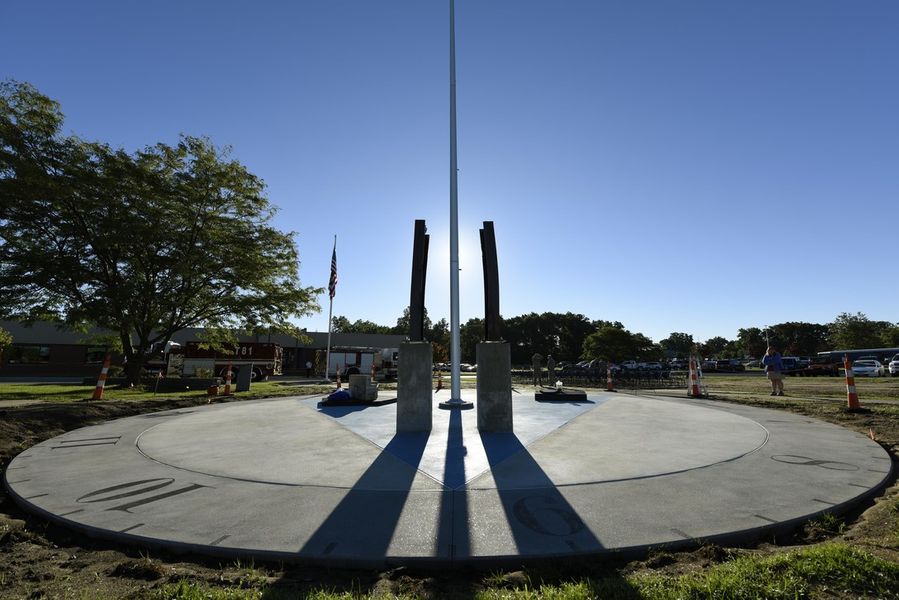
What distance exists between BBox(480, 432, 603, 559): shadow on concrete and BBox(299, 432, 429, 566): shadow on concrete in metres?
0.95

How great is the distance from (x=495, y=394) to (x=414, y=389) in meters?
1.47

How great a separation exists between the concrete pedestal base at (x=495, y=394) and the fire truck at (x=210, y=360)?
A: 81.4ft

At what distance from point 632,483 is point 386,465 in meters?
2.81

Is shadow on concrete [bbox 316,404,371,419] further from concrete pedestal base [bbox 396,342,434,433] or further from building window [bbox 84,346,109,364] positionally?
building window [bbox 84,346,109,364]

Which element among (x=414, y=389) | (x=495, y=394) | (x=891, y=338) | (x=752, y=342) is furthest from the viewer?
(x=752, y=342)

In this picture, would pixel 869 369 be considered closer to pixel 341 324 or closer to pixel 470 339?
pixel 470 339

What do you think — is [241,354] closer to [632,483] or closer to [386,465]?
[386,465]

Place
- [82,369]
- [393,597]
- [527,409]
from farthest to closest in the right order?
[82,369] → [527,409] → [393,597]

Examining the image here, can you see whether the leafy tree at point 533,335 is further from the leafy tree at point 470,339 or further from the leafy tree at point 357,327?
the leafy tree at point 357,327

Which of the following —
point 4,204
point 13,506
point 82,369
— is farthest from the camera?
Answer: point 82,369

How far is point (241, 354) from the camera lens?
31.6 m

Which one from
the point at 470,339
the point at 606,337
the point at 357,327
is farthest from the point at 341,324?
the point at 606,337

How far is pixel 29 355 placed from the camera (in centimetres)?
4216

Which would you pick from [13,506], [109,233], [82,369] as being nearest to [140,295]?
[109,233]
